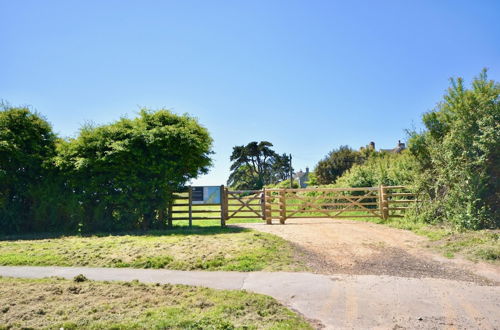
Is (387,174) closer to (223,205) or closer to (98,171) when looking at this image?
(223,205)

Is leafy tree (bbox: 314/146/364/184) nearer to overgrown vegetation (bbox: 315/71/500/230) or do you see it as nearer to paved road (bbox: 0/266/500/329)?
Answer: overgrown vegetation (bbox: 315/71/500/230)

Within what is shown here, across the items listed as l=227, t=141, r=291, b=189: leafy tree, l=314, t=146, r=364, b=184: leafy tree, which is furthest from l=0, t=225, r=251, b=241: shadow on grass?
l=227, t=141, r=291, b=189: leafy tree

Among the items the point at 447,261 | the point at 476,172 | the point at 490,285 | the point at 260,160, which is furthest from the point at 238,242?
the point at 260,160

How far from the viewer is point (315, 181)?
126ft

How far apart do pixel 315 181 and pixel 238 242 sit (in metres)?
30.2

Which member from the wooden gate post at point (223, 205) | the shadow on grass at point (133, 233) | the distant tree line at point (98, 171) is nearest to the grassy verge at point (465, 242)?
the shadow on grass at point (133, 233)

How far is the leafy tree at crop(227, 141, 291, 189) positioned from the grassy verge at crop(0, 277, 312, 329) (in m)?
51.8

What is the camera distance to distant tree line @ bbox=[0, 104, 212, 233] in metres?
12.6

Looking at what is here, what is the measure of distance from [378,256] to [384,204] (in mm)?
7506

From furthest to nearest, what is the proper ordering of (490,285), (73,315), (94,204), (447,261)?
(94,204), (447,261), (490,285), (73,315)

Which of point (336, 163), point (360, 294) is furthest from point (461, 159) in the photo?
point (336, 163)

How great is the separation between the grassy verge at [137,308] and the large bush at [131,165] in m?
7.13

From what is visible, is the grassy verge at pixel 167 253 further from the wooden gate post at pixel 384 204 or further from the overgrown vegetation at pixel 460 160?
the wooden gate post at pixel 384 204

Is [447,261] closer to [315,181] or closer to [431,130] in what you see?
[431,130]
